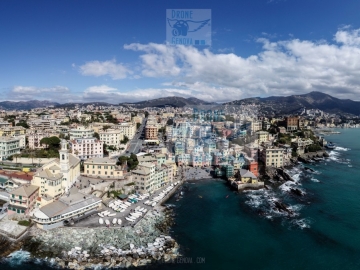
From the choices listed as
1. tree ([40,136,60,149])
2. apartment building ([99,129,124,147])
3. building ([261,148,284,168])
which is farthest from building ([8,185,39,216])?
building ([261,148,284,168])

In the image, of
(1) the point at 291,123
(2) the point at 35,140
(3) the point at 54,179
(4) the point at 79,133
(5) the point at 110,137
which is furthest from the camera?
(1) the point at 291,123

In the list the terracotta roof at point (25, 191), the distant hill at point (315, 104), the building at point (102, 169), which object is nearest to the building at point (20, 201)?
the terracotta roof at point (25, 191)

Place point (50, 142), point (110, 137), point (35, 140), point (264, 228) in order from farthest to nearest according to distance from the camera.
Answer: point (110, 137) → point (35, 140) → point (50, 142) → point (264, 228)

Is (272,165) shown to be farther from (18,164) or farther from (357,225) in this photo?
(18,164)

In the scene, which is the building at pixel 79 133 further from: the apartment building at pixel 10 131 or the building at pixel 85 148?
the apartment building at pixel 10 131

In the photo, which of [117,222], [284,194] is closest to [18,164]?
[117,222]

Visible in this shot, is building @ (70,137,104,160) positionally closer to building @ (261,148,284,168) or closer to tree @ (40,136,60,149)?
tree @ (40,136,60,149)

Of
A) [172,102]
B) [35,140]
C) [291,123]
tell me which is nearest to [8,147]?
[35,140]

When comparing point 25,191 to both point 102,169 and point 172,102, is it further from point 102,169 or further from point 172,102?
point 172,102
